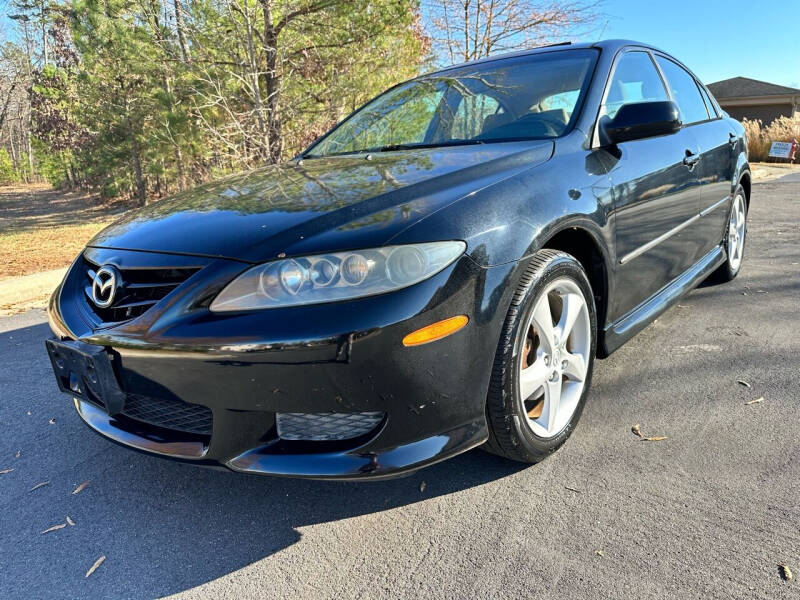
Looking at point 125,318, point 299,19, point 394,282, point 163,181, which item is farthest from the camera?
point 163,181

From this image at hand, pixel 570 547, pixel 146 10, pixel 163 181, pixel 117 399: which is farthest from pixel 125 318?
pixel 163 181

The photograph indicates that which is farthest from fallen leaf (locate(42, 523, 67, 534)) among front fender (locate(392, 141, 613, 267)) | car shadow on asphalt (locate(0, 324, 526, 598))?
front fender (locate(392, 141, 613, 267))

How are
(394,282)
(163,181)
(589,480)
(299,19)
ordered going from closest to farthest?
(394,282), (589,480), (299,19), (163,181)

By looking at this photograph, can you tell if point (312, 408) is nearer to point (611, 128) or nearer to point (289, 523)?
point (289, 523)

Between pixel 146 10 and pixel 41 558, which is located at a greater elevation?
pixel 146 10

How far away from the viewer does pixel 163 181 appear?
2273cm

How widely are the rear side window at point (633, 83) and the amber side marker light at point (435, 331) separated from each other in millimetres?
1447

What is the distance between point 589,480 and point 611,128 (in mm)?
A: 1446

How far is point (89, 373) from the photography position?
1.82m

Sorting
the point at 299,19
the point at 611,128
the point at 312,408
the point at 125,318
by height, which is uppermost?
the point at 299,19

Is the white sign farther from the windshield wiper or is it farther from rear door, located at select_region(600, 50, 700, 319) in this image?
the windshield wiper

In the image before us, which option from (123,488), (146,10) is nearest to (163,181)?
(146,10)

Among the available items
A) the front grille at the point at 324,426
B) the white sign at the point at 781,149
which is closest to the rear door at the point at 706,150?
the front grille at the point at 324,426

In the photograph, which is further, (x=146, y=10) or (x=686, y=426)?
(x=146, y=10)
